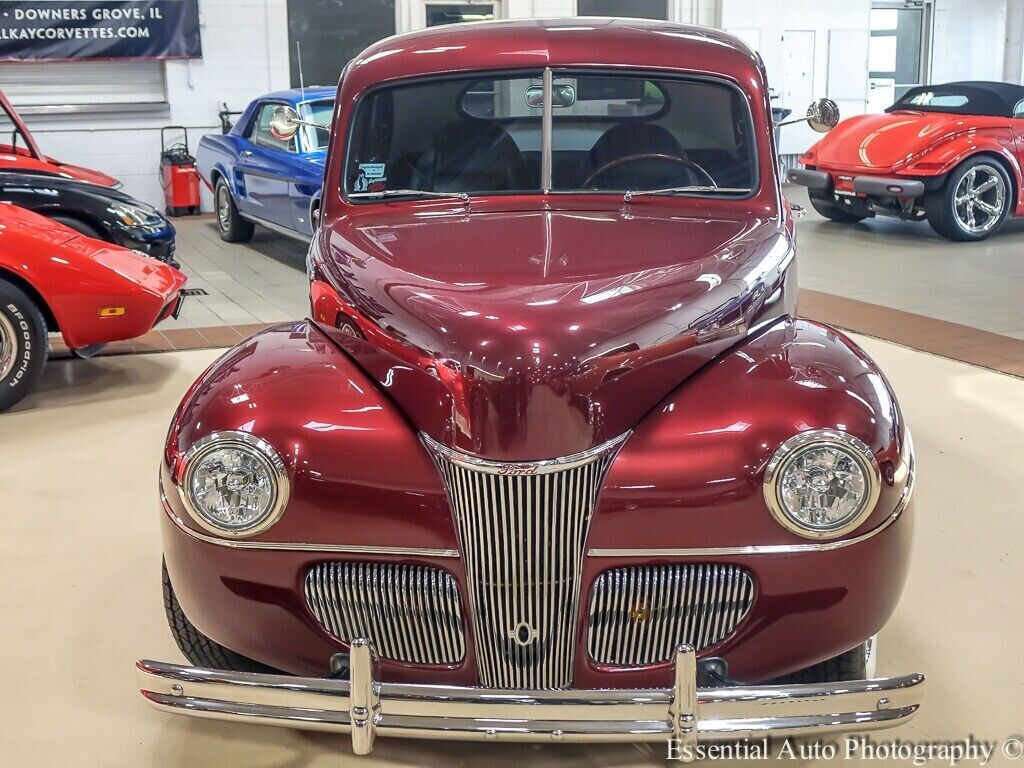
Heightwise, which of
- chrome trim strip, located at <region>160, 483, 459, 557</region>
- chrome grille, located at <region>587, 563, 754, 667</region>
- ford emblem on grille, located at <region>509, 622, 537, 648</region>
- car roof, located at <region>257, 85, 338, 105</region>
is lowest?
ford emblem on grille, located at <region>509, 622, 537, 648</region>

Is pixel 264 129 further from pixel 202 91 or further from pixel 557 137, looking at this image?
pixel 557 137

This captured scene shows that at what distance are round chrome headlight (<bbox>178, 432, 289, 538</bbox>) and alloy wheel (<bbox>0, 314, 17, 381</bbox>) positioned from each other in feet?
11.0

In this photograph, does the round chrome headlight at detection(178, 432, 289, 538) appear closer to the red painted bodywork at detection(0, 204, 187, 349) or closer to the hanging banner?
the red painted bodywork at detection(0, 204, 187, 349)

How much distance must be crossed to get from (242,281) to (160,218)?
177 cm

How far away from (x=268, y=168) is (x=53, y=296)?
4.39 metres

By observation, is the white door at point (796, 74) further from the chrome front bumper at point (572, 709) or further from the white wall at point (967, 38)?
the chrome front bumper at point (572, 709)

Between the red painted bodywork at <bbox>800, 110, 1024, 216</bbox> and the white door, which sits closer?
the red painted bodywork at <bbox>800, 110, 1024, 216</bbox>

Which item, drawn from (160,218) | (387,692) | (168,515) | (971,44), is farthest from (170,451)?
(971,44)

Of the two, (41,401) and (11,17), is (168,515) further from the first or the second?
(11,17)

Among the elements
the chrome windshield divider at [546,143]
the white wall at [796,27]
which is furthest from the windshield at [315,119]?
the white wall at [796,27]

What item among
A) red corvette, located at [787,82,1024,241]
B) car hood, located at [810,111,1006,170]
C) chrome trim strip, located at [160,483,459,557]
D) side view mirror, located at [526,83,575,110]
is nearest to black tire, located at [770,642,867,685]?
chrome trim strip, located at [160,483,459,557]

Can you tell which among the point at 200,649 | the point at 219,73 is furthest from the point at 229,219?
the point at 200,649

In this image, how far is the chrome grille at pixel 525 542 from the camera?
2287 millimetres

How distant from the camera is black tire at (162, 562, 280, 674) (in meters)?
A: 2.69
